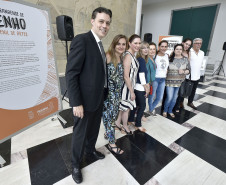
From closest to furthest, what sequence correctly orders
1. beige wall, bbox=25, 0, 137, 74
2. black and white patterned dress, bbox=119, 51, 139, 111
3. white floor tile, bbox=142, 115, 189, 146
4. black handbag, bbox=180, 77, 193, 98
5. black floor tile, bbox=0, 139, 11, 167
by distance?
black floor tile, bbox=0, 139, 11, 167
black and white patterned dress, bbox=119, 51, 139, 111
white floor tile, bbox=142, 115, 189, 146
black handbag, bbox=180, 77, 193, 98
beige wall, bbox=25, 0, 137, 74

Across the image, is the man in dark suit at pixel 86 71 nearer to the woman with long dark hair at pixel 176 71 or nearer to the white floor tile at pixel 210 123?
the woman with long dark hair at pixel 176 71

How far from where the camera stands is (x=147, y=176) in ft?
4.40

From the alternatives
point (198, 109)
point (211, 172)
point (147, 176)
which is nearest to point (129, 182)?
point (147, 176)

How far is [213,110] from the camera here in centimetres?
296

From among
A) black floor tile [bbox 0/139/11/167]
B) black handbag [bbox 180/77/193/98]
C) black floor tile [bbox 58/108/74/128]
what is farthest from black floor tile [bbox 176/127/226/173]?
black floor tile [bbox 0/139/11/167]

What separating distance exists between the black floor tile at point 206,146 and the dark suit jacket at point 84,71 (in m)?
1.52

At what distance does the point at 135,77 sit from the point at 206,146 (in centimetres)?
138

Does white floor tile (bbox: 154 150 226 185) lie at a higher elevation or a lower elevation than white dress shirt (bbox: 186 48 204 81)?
lower

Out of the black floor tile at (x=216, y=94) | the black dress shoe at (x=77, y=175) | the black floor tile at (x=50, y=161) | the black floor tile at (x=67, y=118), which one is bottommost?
the black floor tile at (x=216, y=94)

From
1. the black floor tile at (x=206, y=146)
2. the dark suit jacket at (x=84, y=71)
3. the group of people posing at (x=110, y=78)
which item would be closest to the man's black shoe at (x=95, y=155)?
the group of people posing at (x=110, y=78)

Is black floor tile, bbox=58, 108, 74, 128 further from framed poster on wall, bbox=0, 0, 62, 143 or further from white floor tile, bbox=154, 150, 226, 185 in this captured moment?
white floor tile, bbox=154, 150, 226, 185

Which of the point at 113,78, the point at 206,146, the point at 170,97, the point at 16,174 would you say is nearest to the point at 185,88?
the point at 170,97

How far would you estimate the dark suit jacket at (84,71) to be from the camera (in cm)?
96

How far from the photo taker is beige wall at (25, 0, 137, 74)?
4121 mm
